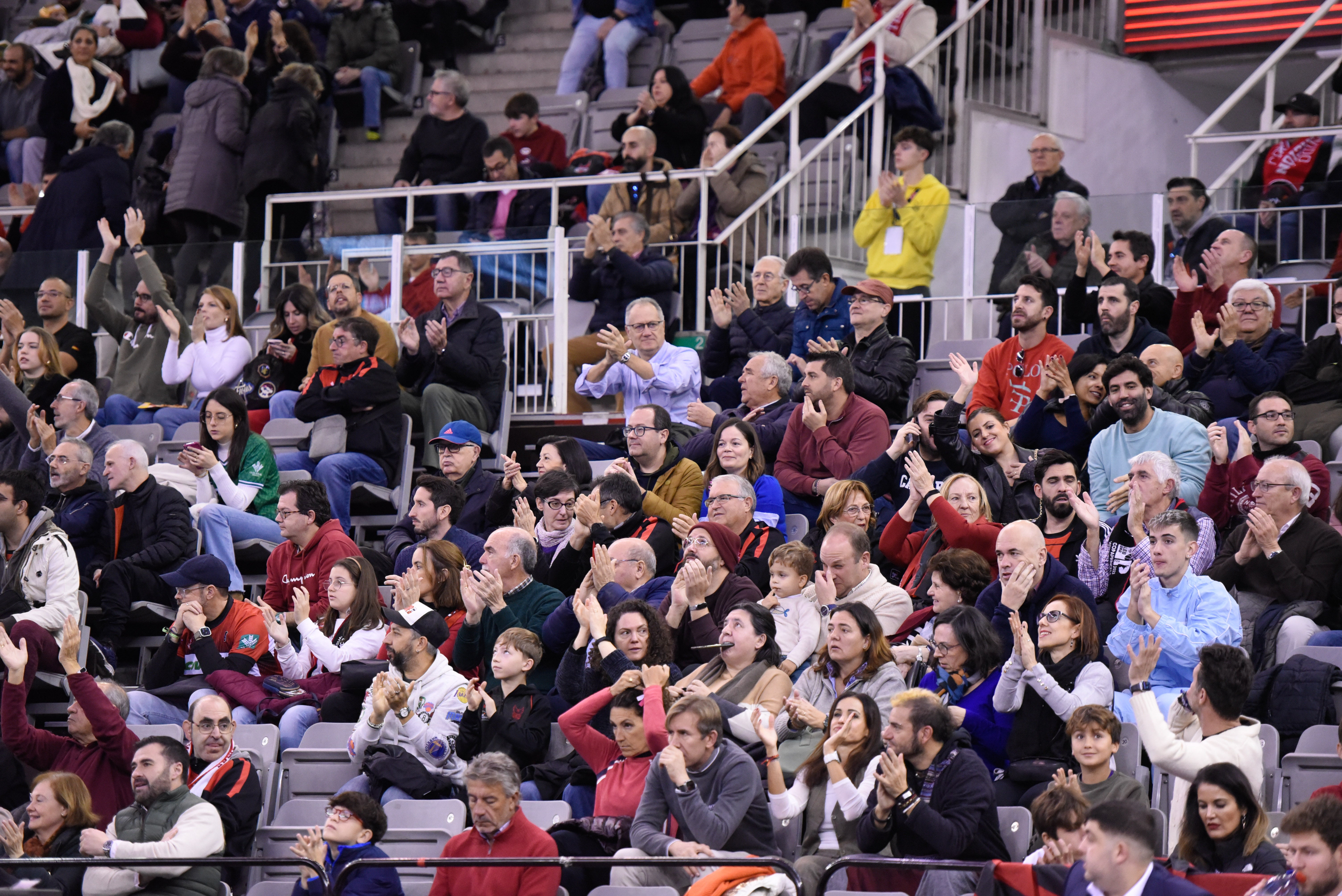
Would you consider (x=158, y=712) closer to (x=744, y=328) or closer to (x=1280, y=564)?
(x=744, y=328)

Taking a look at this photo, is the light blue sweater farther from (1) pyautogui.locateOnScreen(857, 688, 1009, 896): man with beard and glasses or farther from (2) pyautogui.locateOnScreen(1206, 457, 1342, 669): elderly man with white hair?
(1) pyautogui.locateOnScreen(857, 688, 1009, 896): man with beard and glasses

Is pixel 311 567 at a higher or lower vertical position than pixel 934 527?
lower

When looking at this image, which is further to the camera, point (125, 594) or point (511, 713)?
point (125, 594)

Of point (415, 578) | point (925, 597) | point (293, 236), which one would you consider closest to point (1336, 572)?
point (925, 597)

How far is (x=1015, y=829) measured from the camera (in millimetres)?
6336

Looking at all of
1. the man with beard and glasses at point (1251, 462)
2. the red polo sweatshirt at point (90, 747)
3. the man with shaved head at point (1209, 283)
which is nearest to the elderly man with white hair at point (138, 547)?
the red polo sweatshirt at point (90, 747)

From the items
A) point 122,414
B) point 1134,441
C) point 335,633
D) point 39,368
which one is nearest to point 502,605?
point 335,633

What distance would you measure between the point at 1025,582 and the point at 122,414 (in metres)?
5.86

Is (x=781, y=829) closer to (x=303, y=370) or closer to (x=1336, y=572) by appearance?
(x=1336, y=572)

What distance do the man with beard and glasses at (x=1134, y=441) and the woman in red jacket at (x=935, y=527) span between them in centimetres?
51

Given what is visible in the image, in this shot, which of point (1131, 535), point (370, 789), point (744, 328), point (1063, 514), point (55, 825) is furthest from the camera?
point (744, 328)

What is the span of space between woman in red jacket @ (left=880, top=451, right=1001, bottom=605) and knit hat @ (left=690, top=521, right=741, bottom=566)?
0.74 meters

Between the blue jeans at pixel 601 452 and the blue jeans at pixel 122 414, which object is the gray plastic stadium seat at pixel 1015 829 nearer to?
the blue jeans at pixel 601 452

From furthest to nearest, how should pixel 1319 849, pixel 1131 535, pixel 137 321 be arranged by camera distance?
pixel 137 321, pixel 1131 535, pixel 1319 849
